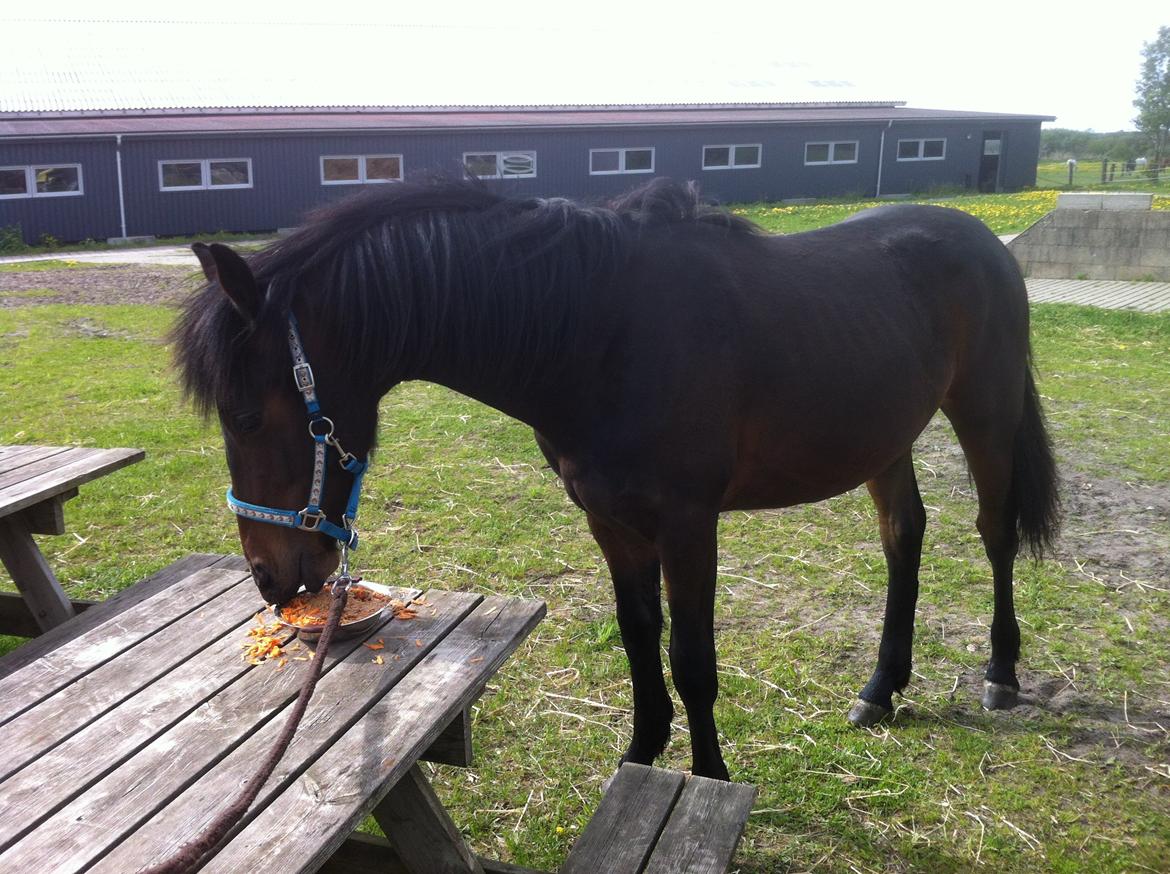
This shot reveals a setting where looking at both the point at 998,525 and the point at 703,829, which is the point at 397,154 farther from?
the point at 703,829

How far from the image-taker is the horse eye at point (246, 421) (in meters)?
2.21

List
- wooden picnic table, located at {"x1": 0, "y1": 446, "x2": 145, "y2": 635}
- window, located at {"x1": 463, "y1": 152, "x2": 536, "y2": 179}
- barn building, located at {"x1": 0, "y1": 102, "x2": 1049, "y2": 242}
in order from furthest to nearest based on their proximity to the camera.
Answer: window, located at {"x1": 463, "y1": 152, "x2": 536, "y2": 179}, barn building, located at {"x1": 0, "y1": 102, "x2": 1049, "y2": 242}, wooden picnic table, located at {"x1": 0, "y1": 446, "x2": 145, "y2": 635}

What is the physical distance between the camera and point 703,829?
215 centimetres

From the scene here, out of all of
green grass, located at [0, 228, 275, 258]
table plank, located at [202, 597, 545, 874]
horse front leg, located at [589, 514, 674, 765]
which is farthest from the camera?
green grass, located at [0, 228, 275, 258]

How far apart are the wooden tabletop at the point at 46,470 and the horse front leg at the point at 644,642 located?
2.01 meters

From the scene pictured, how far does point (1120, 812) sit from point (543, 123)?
23953 mm

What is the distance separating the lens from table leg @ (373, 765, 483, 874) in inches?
92.5

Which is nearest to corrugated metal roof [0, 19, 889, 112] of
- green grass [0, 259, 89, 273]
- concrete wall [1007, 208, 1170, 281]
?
green grass [0, 259, 89, 273]

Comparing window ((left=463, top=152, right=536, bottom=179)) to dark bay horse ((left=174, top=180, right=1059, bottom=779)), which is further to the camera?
window ((left=463, top=152, right=536, bottom=179))

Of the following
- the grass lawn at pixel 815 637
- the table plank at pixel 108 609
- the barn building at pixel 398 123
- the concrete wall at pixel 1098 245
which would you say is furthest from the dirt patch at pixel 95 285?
the concrete wall at pixel 1098 245

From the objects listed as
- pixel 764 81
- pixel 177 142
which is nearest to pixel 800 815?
pixel 177 142

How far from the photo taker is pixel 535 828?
2.96 meters

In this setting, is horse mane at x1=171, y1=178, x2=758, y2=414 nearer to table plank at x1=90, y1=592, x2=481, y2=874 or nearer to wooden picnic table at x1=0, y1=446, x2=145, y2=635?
table plank at x1=90, y1=592, x2=481, y2=874

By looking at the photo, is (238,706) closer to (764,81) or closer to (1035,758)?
(1035,758)
